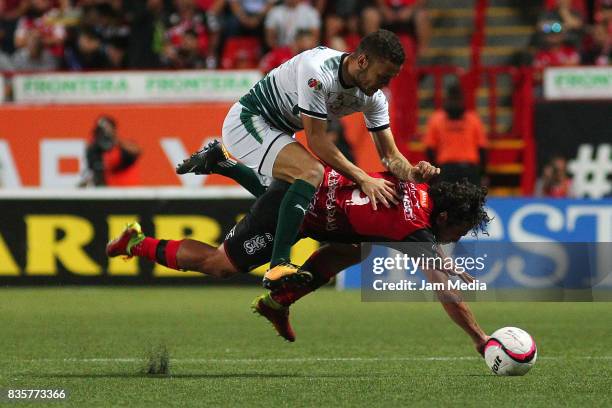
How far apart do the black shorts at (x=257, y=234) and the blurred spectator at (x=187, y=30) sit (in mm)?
9005

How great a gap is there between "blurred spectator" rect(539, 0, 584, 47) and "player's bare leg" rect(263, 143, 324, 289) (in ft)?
32.6

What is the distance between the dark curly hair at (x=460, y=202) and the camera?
310 inches

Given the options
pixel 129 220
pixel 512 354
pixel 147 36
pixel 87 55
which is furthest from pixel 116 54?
pixel 512 354

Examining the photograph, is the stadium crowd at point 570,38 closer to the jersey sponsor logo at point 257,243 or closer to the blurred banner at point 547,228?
the blurred banner at point 547,228

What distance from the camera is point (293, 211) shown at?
7855 mm

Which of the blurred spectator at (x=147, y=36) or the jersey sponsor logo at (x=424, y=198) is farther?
the blurred spectator at (x=147, y=36)

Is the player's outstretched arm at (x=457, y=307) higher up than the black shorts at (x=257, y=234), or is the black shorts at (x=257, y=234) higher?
the black shorts at (x=257, y=234)

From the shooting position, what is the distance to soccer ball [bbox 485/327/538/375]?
24.7 feet

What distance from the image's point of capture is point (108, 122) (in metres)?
16.3

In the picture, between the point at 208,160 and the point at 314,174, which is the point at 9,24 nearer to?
the point at 208,160

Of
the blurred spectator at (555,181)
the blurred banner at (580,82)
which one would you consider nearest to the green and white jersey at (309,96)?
the blurred spectator at (555,181)

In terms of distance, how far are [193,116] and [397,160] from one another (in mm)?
8632

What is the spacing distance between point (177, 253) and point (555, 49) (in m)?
9.74

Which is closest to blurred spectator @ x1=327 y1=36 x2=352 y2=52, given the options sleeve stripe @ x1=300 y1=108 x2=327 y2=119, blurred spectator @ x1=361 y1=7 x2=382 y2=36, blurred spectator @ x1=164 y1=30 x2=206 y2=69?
blurred spectator @ x1=361 y1=7 x2=382 y2=36
